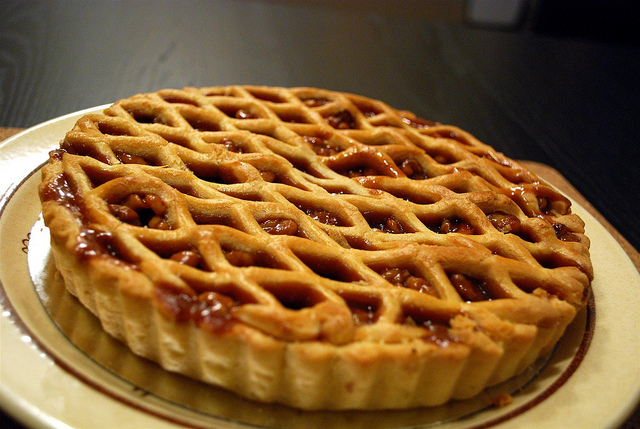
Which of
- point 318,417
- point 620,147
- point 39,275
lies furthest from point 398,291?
point 620,147

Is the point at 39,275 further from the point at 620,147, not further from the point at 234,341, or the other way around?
the point at 620,147

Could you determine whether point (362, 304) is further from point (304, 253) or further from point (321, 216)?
point (321, 216)

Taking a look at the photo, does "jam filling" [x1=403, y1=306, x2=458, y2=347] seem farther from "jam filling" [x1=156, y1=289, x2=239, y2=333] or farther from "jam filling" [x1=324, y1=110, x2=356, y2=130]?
"jam filling" [x1=324, y1=110, x2=356, y2=130]

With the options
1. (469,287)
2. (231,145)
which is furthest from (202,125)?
(469,287)

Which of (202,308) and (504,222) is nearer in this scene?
(202,308)

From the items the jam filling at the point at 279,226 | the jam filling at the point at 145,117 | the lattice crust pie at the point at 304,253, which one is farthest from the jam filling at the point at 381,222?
the jam filling at the point at 145,117

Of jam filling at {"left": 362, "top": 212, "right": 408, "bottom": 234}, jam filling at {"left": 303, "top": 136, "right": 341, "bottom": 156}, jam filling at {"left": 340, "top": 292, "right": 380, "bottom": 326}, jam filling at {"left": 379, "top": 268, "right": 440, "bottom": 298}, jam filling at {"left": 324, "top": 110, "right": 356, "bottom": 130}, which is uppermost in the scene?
jam filling at {"left": 324, "top": 110, "right": 356, "bottom": 130}

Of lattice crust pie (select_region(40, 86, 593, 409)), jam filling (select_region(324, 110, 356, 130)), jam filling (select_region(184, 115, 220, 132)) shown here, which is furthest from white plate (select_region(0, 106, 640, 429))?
jam filling (select_region(324, 110, 356, 130))
